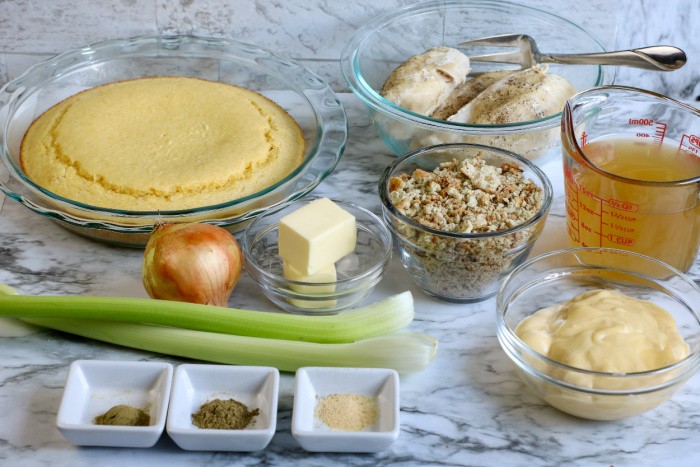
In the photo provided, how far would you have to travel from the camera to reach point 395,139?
5.91 ft

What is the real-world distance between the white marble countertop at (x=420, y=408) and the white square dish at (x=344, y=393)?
4 cm

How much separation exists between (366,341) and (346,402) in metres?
0.11

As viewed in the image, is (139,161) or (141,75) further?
(141,75)

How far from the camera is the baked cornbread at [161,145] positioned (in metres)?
1.66

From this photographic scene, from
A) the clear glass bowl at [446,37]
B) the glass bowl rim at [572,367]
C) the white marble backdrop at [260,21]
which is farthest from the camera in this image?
the white marble backdrop at [260,21]

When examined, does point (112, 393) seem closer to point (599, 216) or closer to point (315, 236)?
point (315, 236)

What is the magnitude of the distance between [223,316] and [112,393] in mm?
204

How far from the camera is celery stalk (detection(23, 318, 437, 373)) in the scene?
4.59ft

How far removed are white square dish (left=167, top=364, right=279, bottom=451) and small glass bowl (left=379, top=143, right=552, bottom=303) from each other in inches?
12.8

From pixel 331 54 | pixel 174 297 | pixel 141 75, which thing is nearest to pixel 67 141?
pixel 141 75

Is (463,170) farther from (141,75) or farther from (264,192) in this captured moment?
(141,75)

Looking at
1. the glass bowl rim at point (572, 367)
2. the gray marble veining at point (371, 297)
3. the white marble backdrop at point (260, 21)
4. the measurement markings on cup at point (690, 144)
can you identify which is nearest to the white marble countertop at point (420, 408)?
the gray marble veining at point (371, 297)

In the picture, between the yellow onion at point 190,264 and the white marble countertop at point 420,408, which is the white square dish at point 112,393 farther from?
the yellow onion at point 190,264

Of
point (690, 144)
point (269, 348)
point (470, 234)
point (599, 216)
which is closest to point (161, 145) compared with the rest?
point (269, 348)
